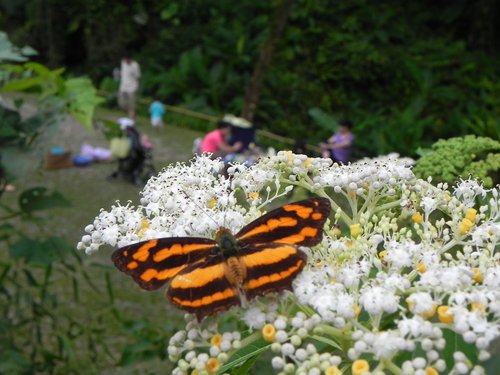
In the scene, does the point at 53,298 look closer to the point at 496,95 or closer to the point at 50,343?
the point at 50,343

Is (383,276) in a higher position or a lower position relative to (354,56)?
higher

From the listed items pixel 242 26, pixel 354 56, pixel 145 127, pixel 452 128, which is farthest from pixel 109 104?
pixel 452 128

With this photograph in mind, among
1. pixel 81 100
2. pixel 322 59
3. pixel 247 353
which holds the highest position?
pixel 247 353

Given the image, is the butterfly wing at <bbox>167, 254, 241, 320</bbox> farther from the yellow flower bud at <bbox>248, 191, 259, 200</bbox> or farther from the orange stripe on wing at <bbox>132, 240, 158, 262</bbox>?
the yellow flower bud at <bbox>248, 191, 259, 200</bbox>

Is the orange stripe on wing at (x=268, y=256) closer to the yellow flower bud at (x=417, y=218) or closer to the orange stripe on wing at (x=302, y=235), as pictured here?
the orange stripe on wing at (x=302, y=235)

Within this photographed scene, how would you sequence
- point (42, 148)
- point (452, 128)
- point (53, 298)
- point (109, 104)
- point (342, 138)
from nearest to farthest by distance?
1. point (42, 148)
2. point (53, 298)
3. point (342, 138)
4. point (452, 128)
5. point (109, 104)

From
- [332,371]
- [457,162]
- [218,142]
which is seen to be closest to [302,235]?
[332,371]

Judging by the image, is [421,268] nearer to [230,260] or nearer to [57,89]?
[230,260]
